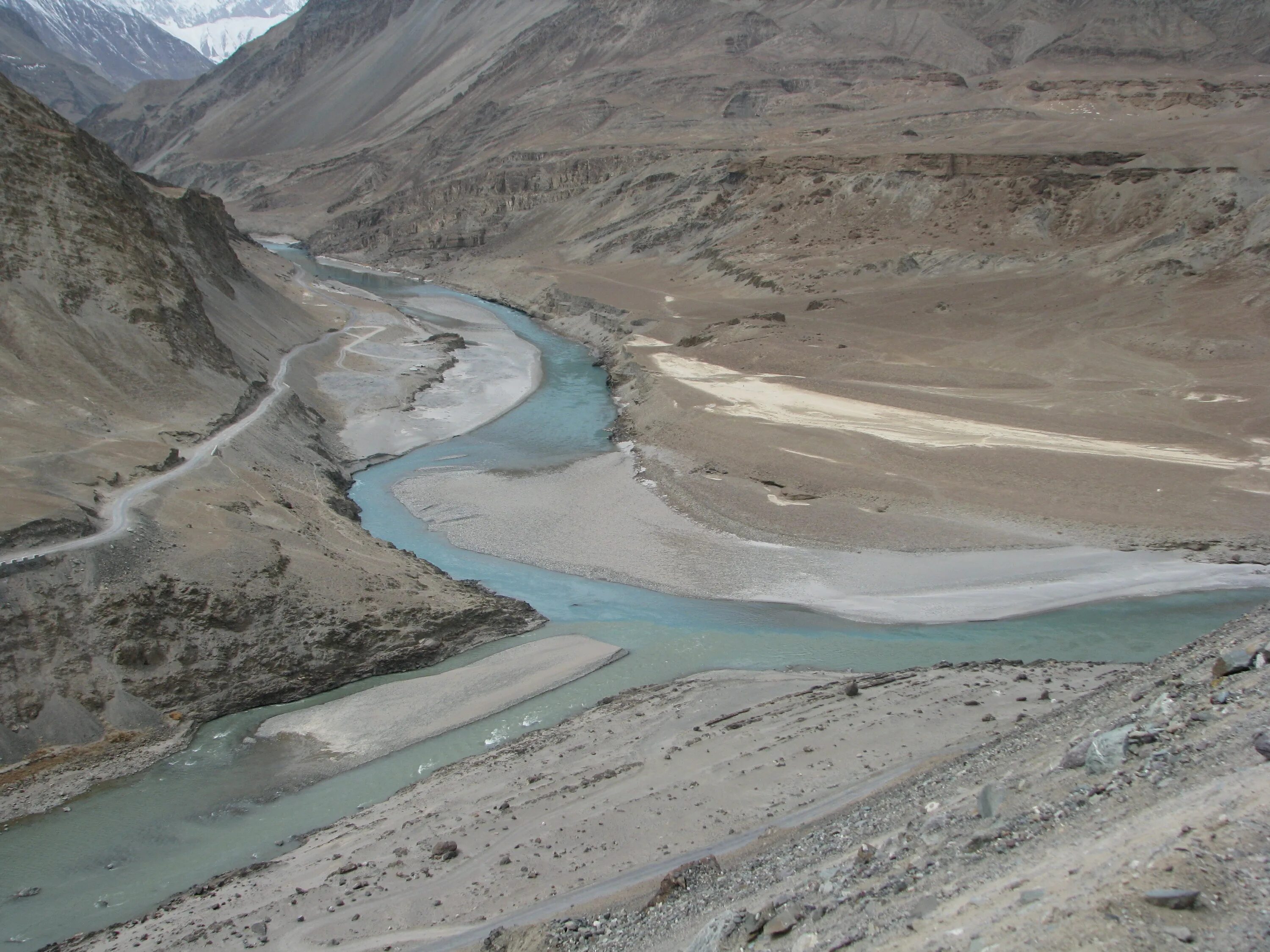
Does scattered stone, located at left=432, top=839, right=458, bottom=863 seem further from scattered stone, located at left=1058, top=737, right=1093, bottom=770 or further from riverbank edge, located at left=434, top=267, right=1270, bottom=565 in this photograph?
riverbank edge, located at left=434, top=267, right=1270, bottom=565

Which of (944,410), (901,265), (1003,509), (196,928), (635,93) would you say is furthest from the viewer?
(635,93)

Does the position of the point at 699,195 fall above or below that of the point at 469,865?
above

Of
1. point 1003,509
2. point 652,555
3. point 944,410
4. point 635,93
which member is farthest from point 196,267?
point 635,93

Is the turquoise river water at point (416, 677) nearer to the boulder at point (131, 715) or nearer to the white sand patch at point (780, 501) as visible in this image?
the boulder at point (131, 715)

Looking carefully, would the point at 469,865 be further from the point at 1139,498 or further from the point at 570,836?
the point at 1139,498

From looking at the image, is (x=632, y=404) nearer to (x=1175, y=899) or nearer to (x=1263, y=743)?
(x=1263, y=743)

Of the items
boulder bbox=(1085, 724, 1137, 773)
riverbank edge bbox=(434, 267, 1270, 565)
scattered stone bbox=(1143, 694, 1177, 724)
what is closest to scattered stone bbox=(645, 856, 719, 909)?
boulder bbox=(1085, 724, 1137, 773)

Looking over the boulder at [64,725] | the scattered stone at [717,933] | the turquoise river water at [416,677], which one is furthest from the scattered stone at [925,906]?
the boulder at [64,725]
